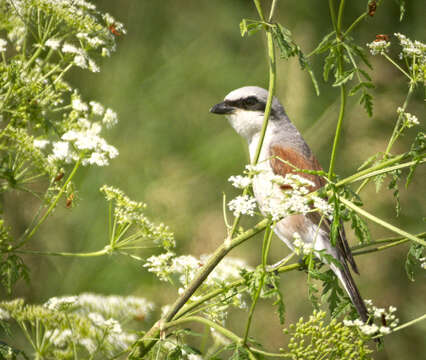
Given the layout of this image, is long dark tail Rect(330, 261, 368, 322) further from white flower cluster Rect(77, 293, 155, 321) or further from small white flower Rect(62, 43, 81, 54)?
small white flower Rect(62, 43, 81, 54)

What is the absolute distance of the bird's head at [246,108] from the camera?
2789mm

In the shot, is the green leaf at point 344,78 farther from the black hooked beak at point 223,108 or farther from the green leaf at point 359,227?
the black hooked beak at point 223,108

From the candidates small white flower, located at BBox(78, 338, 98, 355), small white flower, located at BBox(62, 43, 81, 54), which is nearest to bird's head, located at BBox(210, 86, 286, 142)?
small white flower, located at BBox(62, 43, 81, 54)

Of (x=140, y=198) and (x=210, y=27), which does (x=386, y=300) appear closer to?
(x=140, y=198)

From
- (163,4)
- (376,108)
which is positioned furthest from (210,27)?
(376,108)

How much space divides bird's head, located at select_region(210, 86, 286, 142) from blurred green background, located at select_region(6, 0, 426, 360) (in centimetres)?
94

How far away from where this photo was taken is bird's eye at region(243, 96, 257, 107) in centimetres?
279

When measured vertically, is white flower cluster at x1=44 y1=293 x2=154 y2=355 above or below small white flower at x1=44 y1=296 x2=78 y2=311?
below

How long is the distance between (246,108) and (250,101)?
1.6 inches

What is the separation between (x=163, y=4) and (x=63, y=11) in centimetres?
285

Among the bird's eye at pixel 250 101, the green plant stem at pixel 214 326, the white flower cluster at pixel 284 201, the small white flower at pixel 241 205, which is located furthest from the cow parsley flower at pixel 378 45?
the bird's eye at pixel 250 101

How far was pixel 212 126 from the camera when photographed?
407 cm

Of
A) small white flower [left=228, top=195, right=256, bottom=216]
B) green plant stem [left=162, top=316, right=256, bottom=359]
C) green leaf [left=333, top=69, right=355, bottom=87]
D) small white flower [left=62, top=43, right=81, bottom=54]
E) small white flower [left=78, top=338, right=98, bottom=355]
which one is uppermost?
small white flower [left=62, top=43, right=81, bottom=54]

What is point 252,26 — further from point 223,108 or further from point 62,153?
point 223,108
